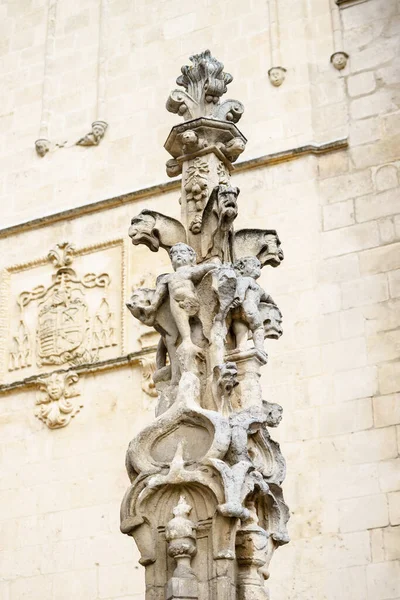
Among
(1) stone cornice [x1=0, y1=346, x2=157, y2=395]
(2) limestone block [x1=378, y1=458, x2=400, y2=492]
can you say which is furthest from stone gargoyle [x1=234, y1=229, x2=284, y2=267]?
(1) stone cornice [x1=0, y1=346, x2=157, y2=395]

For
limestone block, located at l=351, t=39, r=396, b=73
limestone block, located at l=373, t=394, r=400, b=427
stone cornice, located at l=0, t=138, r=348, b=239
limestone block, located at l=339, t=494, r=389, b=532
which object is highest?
limestone block, located at l=351, t=39, r=396, b=73

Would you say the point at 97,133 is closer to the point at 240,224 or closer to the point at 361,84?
the point at 240,224

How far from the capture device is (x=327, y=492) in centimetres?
743

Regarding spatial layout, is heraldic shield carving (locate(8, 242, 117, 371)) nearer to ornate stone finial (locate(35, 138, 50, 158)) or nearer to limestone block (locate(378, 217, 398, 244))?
ornate stone finial (locate(35, 138, 50, 158))

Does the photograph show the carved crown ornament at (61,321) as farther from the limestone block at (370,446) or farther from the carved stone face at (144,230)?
the carved stone face at (144,230)

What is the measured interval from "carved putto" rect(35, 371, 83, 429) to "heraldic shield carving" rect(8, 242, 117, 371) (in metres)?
0.14

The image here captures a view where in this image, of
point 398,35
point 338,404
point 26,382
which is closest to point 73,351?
point 26,382

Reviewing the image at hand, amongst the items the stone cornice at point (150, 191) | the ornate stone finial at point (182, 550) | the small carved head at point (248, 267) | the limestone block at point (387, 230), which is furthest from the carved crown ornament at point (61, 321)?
the ornate stone finial at point (182, 550)

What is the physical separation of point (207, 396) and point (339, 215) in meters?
4.13

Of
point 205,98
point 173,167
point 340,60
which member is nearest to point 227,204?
point 173,167

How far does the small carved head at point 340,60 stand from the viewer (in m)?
8.80

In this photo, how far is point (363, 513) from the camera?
7.26 metres

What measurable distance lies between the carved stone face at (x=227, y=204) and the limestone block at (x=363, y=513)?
3141 mm

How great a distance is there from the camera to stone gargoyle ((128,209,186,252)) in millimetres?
4926
